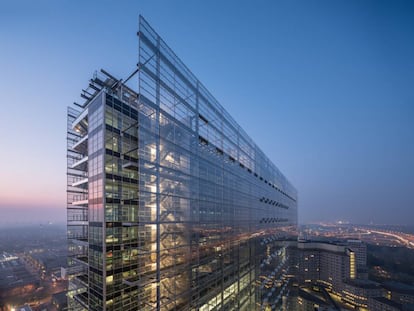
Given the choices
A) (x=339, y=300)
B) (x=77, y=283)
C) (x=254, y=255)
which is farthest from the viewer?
(x=339, y=300)

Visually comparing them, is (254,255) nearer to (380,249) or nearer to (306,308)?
(306,308)

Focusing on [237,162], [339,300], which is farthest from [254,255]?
[339,300]

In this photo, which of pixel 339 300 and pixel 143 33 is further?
pixel 339 300

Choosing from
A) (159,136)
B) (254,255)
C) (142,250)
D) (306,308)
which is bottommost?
(306,308)

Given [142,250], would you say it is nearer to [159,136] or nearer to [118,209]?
[118,209]

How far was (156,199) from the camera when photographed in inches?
575

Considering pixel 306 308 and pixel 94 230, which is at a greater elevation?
pixel 94 230

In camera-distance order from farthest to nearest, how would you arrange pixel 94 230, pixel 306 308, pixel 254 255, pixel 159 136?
pixel 306 308 → pixel 254 255 → pixel 94 230 → pixel 159 136

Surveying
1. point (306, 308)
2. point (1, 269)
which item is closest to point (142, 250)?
point (306, 308)

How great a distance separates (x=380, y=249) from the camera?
350 ft

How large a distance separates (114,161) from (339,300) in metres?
74.1

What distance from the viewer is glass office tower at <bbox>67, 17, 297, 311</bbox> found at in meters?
14.8

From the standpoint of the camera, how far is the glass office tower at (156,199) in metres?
14.8

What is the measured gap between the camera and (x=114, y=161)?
1845 cm
